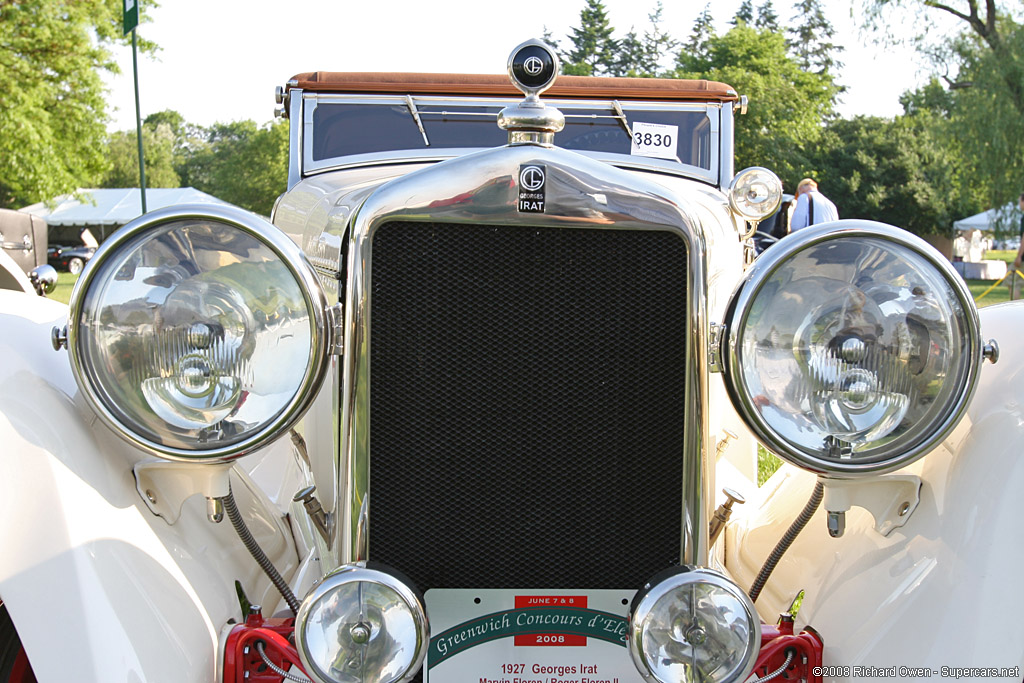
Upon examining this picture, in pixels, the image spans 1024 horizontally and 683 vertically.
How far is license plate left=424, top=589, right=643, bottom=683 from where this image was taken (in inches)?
60.8

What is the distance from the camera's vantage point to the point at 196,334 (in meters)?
1.49

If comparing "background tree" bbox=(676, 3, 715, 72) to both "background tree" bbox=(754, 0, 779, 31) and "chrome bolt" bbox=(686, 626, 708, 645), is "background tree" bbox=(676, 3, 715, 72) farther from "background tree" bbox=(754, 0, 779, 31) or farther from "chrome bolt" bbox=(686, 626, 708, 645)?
"chrome bolt" bbox=(686, 626, 708, 645)

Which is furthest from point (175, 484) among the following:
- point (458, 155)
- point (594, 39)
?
point (594, 39)

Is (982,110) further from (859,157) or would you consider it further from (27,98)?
(859,157)

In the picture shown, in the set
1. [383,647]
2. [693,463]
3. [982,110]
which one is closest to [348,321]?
[383,647]

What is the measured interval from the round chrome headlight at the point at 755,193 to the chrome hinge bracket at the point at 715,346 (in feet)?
3.54

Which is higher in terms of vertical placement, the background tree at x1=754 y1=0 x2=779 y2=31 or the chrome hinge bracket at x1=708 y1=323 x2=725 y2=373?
the background tree at x1=754 y1=0 x2=779 y2=31

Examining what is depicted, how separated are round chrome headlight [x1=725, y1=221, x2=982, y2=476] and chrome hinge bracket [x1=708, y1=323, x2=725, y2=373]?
0.02m

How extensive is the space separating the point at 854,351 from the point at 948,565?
40 centimetres

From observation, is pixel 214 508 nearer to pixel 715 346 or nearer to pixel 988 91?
pixel 715 346

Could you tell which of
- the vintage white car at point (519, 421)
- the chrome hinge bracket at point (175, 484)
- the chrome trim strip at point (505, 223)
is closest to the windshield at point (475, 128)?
the vintage white car at point (519, 421)

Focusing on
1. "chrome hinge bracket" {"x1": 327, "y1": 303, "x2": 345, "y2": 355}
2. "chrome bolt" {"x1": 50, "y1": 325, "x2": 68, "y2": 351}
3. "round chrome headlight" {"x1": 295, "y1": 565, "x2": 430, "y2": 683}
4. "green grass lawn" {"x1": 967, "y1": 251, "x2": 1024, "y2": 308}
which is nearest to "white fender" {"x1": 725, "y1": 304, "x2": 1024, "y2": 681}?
"round chrome headlight" {"x1": 295, "y1": 565, "x2": 430, "y2": 683}

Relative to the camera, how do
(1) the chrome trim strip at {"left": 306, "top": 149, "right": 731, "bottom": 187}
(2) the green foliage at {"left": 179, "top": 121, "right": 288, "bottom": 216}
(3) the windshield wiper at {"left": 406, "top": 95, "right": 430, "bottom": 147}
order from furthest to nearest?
(2) the green foliage at {"left": 179, "top": 121, "right": 288, "bottom": 216} → (3) the windshield wiper at {"left": 406, "top": 95, "right": 430, "bottom": 147} → (1) the chrome trim strip at {"left": 306, "top": 149, "right": 731, "bottom": 187}

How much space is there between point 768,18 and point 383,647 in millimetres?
58217
